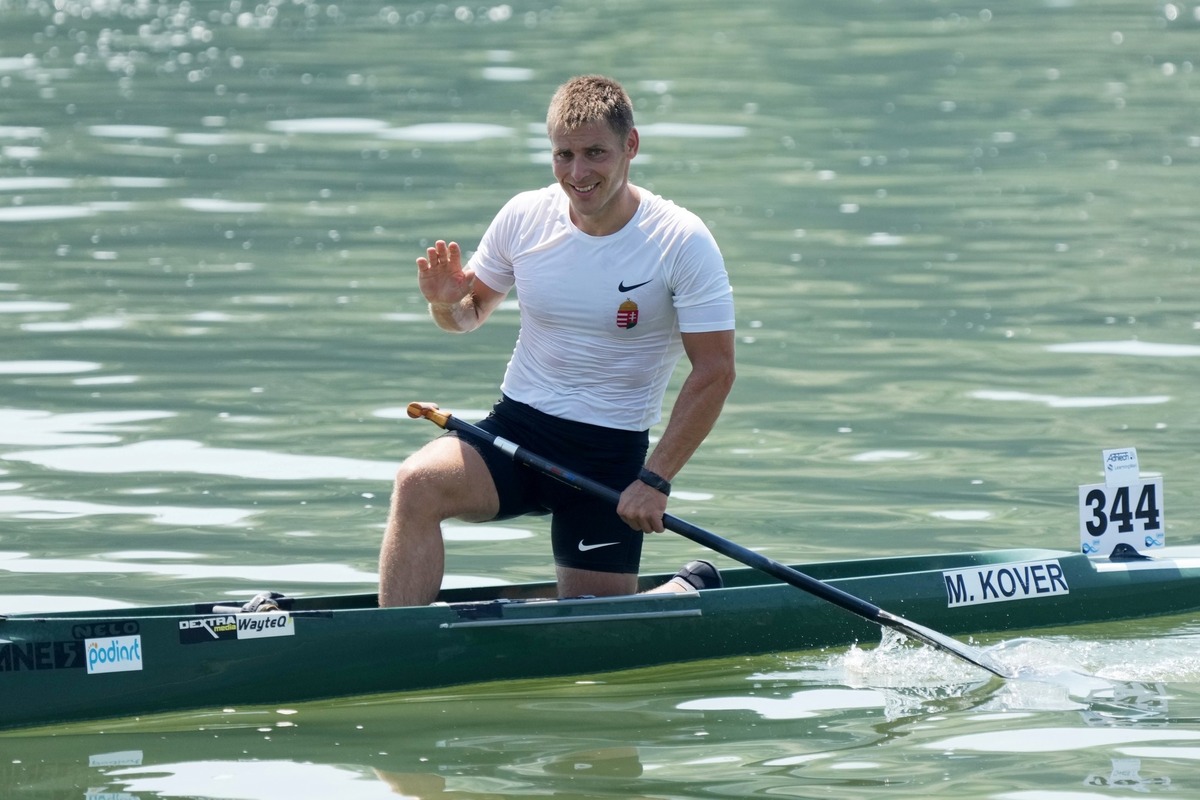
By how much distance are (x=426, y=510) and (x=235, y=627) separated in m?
0.75

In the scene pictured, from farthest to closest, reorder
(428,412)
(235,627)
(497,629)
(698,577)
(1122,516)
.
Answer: (1122,516) → (698,577) → (428,412) → (497,629) → (235,627)

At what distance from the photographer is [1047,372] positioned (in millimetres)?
11844

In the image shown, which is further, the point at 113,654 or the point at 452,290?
the point at 452,290

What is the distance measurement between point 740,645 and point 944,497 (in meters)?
2.58

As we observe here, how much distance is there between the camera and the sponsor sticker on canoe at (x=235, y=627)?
641 cm

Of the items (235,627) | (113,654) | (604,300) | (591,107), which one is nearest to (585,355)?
(604,300)

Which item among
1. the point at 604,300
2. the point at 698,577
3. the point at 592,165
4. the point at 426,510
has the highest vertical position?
the point at 592,165

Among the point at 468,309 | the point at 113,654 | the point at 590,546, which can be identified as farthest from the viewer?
the point at 468,309

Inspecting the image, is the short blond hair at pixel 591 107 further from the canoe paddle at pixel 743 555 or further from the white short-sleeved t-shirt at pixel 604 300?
the canoe paddle at pixel 743 555

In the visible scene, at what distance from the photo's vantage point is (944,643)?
7.10 meters

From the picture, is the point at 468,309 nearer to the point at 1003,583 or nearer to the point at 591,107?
the point at 591,107

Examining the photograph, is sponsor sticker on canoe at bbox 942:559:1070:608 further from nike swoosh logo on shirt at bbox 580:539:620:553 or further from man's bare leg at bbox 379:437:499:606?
man's bare leg at bbox 379:437:499:606

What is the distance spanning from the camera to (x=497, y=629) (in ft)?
22.3

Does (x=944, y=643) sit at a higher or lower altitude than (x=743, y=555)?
lower
